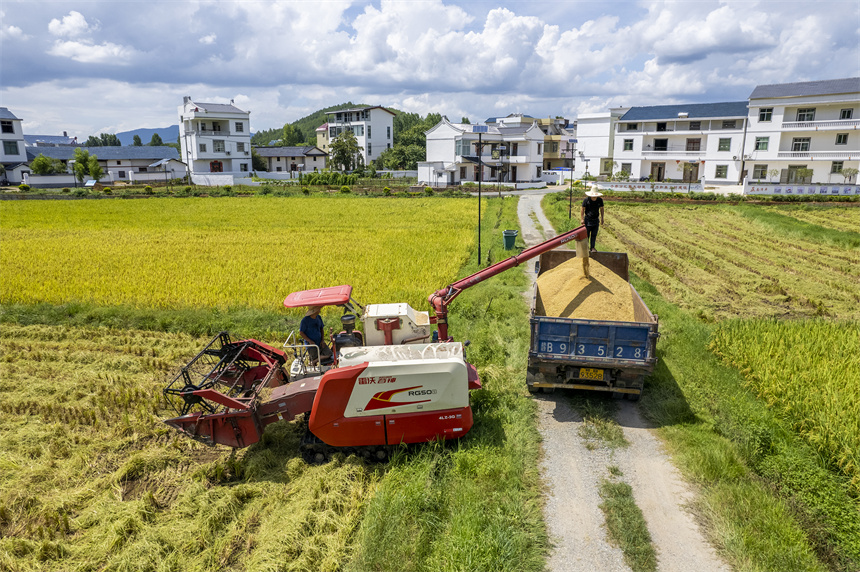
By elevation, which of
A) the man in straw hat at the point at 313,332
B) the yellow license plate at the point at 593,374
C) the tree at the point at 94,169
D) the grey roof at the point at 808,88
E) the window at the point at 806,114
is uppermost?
the grey roof at the point at 808,88

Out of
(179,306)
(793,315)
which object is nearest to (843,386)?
(793,315)

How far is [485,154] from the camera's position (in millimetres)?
69312

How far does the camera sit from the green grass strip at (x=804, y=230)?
2341cm

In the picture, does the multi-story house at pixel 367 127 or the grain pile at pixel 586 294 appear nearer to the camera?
the grain pile at pixel 586 294

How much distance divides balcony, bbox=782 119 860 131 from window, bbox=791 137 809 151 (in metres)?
1.30

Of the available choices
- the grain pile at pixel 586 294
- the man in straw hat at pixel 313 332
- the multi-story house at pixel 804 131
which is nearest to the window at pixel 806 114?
the multi-story house at pixel 804 131

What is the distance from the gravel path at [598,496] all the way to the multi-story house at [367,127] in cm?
7894

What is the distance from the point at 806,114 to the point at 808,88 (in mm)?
2419

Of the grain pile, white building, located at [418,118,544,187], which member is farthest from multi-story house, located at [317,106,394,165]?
the grain pile

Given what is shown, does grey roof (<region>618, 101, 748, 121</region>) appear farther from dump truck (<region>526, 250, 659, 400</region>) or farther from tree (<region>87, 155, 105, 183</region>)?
tree (<region>87, 155, 105, 183</region>)

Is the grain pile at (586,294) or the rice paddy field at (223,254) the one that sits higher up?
the grain pile at (586,294)

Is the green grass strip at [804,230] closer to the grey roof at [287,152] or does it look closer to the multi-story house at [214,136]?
the multi-story house at [214,136]

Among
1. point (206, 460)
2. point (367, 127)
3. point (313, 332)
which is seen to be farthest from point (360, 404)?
point (367, 127)

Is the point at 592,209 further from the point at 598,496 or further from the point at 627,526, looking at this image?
the point at 627,526
